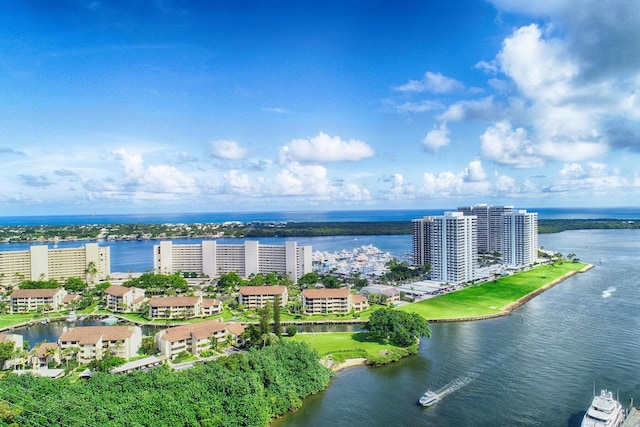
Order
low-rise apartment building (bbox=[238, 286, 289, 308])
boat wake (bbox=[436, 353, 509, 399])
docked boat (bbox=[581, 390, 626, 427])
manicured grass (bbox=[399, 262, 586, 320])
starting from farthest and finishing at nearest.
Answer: low-rise apartment building (bbox=[238, 286, 289, 308])
manicured grass (bbox=[399, 262, 586, 320])
boat wake (bbox=[436, 353, 509, 399])
docked boat (bbox=[581, 390, 626, 427])

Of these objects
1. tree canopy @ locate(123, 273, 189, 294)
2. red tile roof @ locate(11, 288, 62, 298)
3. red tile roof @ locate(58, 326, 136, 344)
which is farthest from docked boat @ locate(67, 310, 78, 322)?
red tile roof @ locate(58, 326, 136, 344)

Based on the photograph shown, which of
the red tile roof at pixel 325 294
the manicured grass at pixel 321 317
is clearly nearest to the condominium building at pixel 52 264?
the manicured grass at pixel 321 317

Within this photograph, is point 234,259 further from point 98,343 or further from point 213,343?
point 98,343

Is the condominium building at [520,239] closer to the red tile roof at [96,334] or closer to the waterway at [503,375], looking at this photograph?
the waterway at [503,375]

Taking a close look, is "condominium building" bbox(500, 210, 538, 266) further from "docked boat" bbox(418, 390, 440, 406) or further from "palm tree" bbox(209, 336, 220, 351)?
"palm tree" bbox(209, 336, 220, 351)

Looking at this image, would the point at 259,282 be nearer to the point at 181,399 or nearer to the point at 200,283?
the point at 200,283

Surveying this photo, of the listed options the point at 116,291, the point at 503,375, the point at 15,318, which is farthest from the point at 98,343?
the point at 503,375
